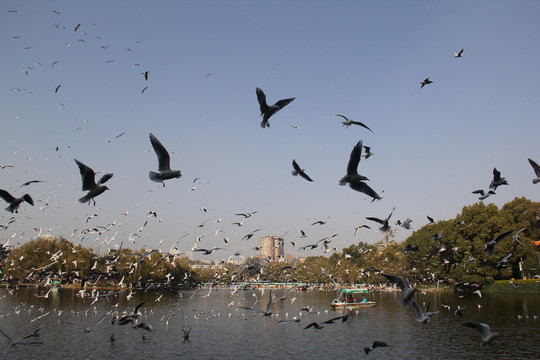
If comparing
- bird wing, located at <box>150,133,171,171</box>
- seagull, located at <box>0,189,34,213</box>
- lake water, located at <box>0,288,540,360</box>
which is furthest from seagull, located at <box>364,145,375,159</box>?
lake water, located at <box>0,288,540,360</box>

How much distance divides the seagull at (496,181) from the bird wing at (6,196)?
589 inches

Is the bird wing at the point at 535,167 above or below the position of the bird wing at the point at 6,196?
above

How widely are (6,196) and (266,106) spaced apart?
25.5ft

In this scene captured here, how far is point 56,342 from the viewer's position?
24.0 m

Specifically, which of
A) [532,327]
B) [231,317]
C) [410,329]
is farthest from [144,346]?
[532,327]

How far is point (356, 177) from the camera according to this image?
9.20m

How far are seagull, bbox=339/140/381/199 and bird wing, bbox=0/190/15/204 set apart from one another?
9.24 metres

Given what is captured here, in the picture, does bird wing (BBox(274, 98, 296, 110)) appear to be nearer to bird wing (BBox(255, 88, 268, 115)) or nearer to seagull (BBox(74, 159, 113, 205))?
bird wing (BBox(255, 88, 268, 115))

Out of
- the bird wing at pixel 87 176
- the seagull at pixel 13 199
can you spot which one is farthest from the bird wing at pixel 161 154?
the seagull at pixel 13 199

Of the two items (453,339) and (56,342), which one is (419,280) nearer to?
(453,339)

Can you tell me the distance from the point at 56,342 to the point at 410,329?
25.7m

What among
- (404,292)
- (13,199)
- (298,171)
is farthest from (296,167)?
(13,199)

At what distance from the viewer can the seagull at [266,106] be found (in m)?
9.84

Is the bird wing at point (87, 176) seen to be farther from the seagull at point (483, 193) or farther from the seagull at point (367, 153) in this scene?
the seagull at point (483, 193)
